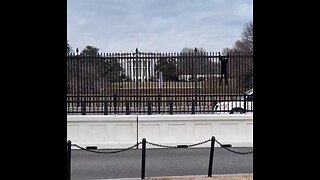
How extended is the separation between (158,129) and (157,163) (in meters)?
2.89

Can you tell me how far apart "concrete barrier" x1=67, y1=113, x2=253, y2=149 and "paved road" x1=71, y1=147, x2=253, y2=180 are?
664 mm

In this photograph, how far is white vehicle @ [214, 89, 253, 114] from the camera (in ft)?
46.2

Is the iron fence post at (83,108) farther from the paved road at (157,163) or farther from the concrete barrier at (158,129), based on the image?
the paved road at (157,163)

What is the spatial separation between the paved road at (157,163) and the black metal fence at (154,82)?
1970mm

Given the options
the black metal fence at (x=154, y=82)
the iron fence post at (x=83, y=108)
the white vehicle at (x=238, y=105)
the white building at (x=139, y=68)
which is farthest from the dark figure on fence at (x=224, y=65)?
the iron fence post at (x=83, y=108)

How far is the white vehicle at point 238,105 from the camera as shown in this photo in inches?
554

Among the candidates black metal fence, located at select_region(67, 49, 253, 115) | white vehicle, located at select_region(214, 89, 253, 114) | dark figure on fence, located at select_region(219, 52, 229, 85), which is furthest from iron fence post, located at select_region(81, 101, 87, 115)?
dark figure on fence, located at select_region(219, 52, 229, 85)

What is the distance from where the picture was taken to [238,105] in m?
15.0

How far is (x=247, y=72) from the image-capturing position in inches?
559

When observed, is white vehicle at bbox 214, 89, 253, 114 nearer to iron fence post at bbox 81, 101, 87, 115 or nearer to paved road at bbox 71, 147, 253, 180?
paved road at bbox 71, 147, 253, 180

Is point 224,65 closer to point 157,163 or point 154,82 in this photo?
point 154,82
